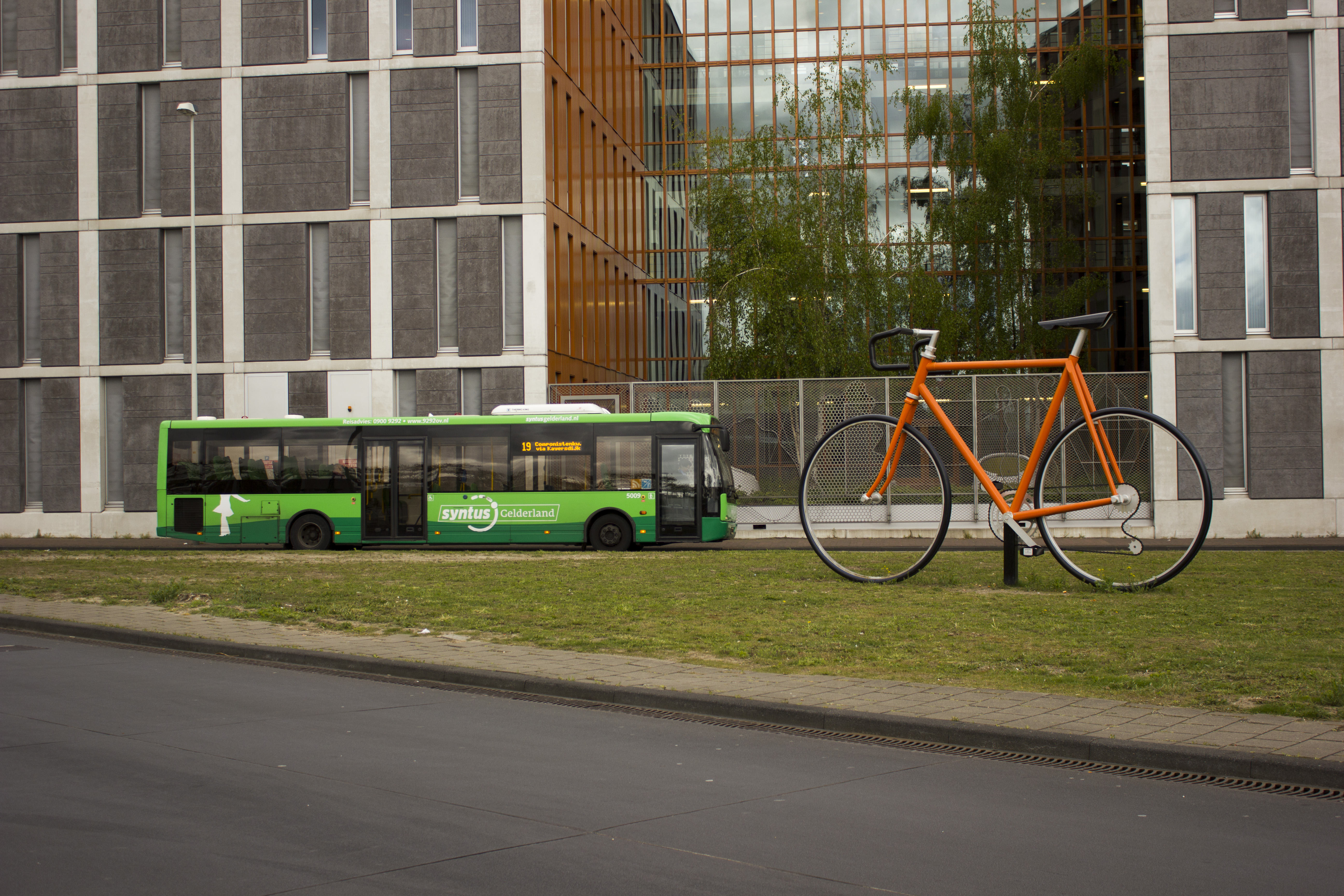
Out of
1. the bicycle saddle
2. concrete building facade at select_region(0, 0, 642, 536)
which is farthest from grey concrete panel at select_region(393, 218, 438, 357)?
the bicycle saddle

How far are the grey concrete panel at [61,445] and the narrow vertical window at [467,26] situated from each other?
14542 mm

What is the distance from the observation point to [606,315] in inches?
1743

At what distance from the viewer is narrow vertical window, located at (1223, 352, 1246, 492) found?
1133 inches

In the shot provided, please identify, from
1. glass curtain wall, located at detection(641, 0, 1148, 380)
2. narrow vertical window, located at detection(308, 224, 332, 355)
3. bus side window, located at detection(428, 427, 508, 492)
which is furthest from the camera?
glass curtain wall, located at detection(641, 0, 1148, 380)

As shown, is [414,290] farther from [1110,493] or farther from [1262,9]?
[1110,493]

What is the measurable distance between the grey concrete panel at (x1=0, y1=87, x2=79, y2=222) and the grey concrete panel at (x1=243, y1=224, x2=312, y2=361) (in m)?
5.75

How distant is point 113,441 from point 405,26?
569 inches

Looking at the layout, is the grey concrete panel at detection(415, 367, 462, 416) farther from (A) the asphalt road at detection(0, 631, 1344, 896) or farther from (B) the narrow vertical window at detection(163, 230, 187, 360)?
(A) the asphalt road at detection(0, 631, 1344, 896)

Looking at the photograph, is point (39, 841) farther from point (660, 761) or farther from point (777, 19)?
point (777, 19)

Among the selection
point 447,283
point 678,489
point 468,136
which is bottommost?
point 678,489

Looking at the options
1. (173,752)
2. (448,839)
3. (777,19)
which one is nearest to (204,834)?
(448,839)

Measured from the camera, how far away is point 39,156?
36000 millimetres

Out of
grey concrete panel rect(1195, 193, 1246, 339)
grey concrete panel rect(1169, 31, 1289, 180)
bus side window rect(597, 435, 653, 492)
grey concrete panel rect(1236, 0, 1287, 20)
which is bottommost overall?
bus side window rect(597, 435, 653, 492)

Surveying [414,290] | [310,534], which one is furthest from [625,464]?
[414,290]
